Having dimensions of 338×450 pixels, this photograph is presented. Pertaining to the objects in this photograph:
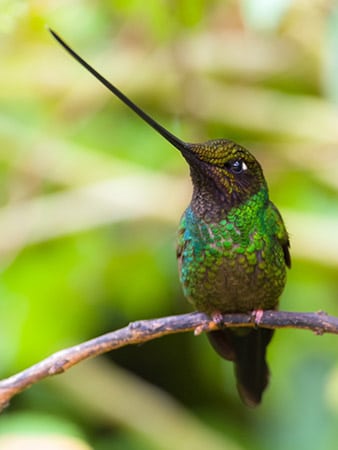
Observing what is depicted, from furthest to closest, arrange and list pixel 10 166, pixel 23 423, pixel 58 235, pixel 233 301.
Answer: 1. pixel 10 166
2. pixel 58 235
3. pixel 23 423
4. pixel 233 301

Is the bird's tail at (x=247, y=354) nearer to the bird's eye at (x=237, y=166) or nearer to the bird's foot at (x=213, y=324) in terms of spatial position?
the bird's foot at (x=213, y=324)

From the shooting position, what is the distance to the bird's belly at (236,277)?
83.8 inches

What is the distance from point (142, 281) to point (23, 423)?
3.96 ft

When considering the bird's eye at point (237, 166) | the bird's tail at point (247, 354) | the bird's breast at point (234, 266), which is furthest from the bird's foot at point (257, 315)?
the bird's eye at point (237, 166)

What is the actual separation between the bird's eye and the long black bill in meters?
0.21

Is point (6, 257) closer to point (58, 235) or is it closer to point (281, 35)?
point (58, 235)

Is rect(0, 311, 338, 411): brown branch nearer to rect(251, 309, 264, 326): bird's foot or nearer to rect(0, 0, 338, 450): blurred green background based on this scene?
rect(251, 309, 264, 326): bird's foot

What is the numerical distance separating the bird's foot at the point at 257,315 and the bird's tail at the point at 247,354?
211mm

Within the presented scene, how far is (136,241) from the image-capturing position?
3.85 m

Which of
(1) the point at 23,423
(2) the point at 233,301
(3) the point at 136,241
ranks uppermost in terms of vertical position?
(3) the point at 136,241

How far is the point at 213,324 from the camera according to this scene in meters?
2.08

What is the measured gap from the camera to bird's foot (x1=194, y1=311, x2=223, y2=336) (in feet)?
6.65

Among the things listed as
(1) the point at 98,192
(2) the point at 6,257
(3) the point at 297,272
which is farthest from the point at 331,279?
(2) the point at 6,257

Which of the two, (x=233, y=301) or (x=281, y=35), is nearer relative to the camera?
(x=233, y=301)
